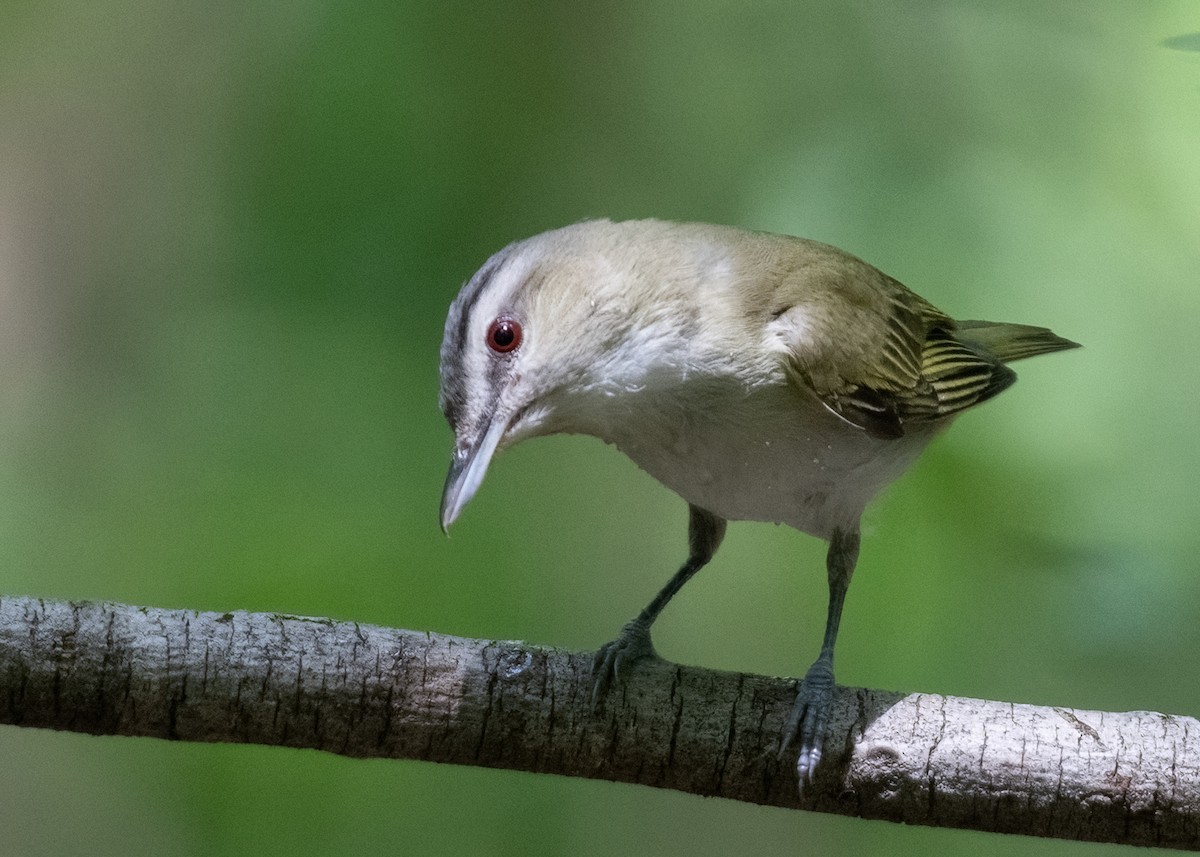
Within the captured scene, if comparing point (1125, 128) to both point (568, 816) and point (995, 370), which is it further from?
point (568, 816)

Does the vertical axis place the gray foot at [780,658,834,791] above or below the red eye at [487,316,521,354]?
below

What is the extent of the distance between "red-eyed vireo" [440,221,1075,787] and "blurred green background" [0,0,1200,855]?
3.25ft

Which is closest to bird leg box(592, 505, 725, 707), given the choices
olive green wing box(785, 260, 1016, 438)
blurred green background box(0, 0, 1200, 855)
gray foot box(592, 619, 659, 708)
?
gray foot box(592, 619, 659, 708)

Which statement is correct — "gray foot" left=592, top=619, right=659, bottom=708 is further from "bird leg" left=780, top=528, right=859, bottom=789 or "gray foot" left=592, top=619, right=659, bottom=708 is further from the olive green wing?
the olive green wing

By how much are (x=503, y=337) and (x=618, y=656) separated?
673mm

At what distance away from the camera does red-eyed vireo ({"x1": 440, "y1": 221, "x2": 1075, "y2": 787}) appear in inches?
84.0

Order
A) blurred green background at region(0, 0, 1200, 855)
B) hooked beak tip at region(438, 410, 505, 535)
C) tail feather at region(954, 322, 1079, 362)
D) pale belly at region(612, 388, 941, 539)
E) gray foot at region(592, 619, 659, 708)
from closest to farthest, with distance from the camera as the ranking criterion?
hooked beak tip at region(438, 410, 505, 535), gray foot at region(592, 619, 659, 708), pale belly at region(612, 388, 941, 539), tail feather at region(954, 322, 1079, 362), blurred green background at region(0, 0, 1200, 855)

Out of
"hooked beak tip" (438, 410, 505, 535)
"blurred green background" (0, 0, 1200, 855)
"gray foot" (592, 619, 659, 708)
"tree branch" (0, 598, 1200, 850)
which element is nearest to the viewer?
"tree branch" (0, 598, 1200, 850)

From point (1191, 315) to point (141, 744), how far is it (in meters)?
3.41

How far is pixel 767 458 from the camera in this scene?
2295 millimetres

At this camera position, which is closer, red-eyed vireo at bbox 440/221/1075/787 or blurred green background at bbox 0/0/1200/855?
red-eyed vireo at bbox 440/221/1075/787

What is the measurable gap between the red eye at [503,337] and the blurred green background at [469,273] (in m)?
1.44

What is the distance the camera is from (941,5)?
143 inches

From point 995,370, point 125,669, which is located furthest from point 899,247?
point 125,669
